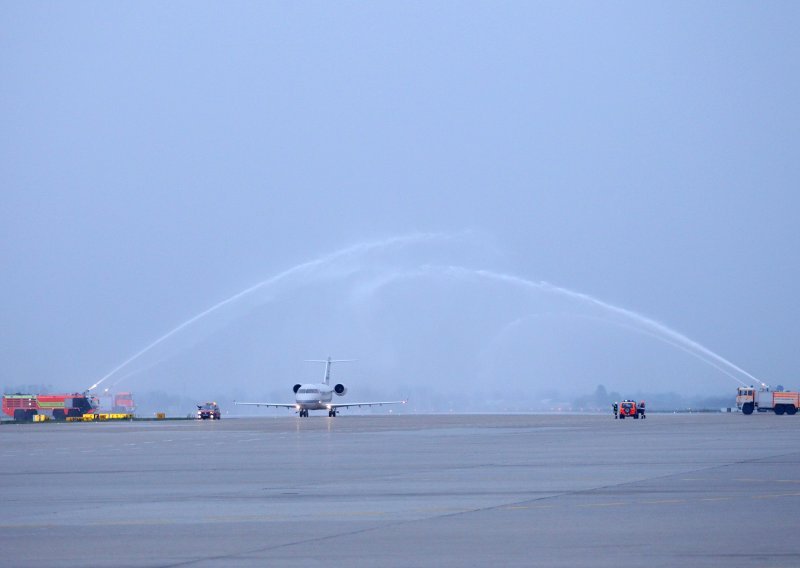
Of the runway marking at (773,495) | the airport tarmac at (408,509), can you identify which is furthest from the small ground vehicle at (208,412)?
the runway marking at (773,495)

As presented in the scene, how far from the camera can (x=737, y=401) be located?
124938 millimetres

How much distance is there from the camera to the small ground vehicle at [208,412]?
120 meters

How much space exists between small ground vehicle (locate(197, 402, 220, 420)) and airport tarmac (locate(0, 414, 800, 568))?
78.8 meters

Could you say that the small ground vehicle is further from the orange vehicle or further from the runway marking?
the runway marking

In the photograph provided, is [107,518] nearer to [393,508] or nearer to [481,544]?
[393,508]

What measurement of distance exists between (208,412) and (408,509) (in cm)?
10074

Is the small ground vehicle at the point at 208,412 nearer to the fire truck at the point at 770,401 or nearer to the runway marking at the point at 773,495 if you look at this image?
the fire truck at the point at 770,401

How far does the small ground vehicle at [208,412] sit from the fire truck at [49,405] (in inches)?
676

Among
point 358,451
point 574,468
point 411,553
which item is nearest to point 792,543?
point 411,553

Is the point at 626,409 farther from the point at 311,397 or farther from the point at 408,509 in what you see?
the point at 408,509

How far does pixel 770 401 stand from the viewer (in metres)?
121

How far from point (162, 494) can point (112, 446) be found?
1048 inches

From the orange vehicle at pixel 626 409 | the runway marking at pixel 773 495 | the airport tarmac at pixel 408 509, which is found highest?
the orange vehicle at pixel 626 409

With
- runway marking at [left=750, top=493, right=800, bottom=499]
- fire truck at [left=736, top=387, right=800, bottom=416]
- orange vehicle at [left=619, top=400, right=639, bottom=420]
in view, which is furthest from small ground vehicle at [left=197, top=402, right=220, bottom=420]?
runway marking at [left=750, top=493, right=800, bottom=499]
